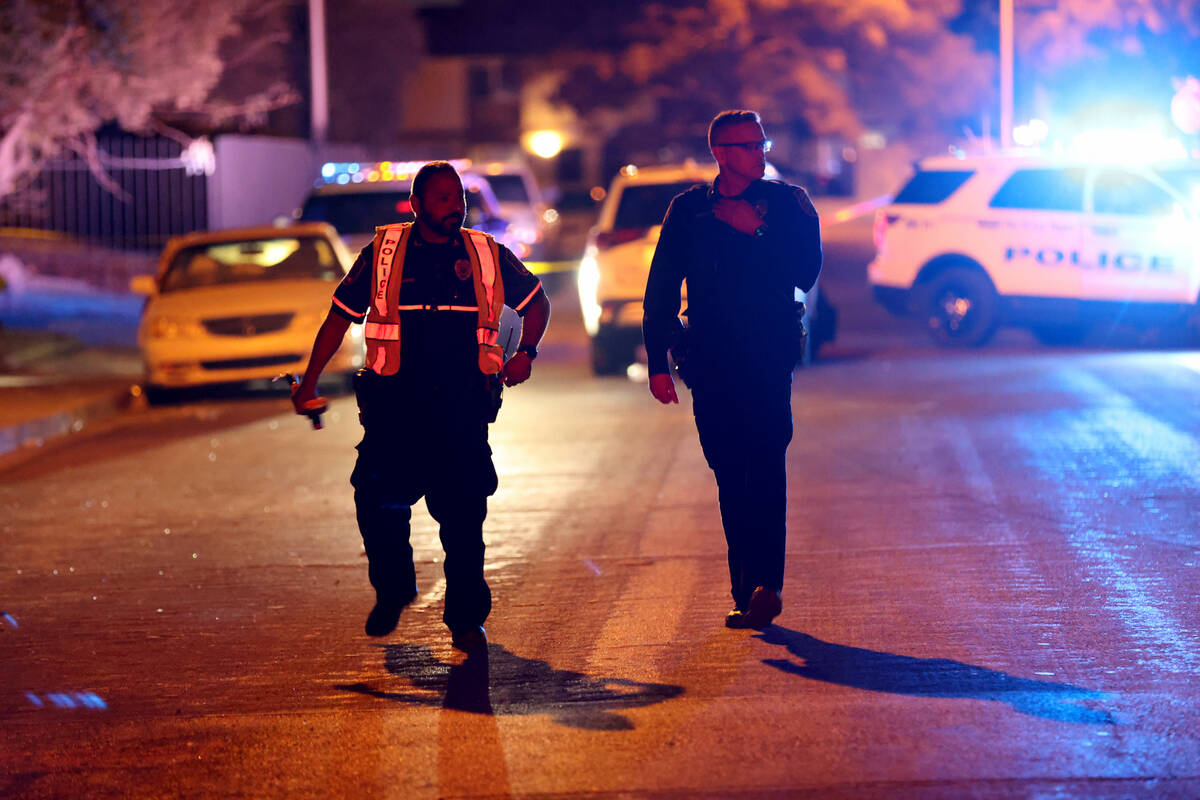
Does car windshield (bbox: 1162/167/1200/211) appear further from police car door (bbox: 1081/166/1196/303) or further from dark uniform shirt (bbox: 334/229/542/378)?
dark uniform shirt (bbox: 334/229/542/378)

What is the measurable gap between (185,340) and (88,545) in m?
6.31

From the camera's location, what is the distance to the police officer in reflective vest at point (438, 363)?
19.7 ft

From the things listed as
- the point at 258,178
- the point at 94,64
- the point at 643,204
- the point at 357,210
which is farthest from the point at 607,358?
the point at 258,178

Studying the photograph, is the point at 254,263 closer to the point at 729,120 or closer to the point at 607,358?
the point at 607,358

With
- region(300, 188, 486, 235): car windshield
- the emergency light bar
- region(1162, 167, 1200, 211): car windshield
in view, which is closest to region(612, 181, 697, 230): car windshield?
region(300, 188, 486, 235): car windshield

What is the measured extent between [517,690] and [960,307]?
12.2 m

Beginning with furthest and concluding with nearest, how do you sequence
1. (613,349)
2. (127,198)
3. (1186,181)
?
(127,198), (1186,181), (613,349)

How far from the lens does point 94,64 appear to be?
867 inches

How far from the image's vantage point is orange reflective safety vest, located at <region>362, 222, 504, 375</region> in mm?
6000

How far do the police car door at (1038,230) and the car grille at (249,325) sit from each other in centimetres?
686

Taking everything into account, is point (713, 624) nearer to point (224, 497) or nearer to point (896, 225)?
point (224, 497)

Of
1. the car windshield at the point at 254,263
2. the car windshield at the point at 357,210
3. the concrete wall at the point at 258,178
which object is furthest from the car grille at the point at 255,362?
the concrete wall at the point at 258,178

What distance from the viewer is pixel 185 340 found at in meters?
14.8

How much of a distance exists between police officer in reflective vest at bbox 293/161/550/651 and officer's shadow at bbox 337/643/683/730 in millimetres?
220
